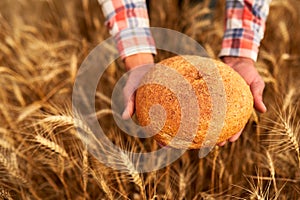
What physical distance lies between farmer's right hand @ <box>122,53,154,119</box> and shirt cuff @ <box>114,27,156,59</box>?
0.02 metres

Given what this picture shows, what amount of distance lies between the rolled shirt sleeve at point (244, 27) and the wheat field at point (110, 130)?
203 millimetres

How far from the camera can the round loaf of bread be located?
0.97m

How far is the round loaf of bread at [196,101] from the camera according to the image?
974 mm

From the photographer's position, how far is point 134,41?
→ 1.30 m

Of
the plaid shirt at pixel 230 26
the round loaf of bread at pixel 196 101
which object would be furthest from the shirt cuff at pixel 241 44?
the round loaf of bread at pixel 196 101

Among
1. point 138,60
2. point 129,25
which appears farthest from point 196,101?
point 129,25

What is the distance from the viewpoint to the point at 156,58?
1.80 metres

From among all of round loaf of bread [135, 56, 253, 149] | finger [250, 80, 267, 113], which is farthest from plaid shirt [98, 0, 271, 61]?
round loaf of bread [135, 56, 253, 149]

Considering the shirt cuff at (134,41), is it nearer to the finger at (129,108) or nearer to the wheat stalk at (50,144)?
the finger at (129,108)

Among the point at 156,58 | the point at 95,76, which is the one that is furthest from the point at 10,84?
the point at 156,58

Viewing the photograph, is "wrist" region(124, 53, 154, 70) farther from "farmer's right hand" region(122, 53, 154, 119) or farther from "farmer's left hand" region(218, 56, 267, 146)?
"farmer's left hand" region(218, 56, 267, 146)

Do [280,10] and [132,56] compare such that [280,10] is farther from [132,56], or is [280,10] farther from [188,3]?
[132,56]

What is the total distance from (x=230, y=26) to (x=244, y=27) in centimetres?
6

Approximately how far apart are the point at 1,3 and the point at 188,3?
1613 mm
